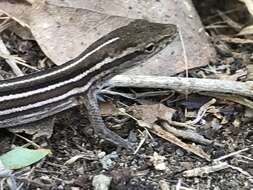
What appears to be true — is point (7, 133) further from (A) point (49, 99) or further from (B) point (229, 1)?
(B) point (229, 1)

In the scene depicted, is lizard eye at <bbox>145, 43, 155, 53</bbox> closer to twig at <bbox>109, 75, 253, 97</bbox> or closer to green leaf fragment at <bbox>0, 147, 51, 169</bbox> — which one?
twig at <bbox>109, 75, 253, 97</bbox>

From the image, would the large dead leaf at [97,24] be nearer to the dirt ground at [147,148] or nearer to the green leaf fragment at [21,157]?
the dirt ground at [147,148]

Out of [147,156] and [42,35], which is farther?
[42,35]

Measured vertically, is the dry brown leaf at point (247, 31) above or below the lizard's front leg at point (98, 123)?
above

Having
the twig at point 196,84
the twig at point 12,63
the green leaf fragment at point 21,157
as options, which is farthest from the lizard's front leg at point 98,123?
the twig at point 12,63

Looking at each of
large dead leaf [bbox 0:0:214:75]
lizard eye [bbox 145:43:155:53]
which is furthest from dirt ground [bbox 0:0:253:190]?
lizard eye [bbox 145:43:155:53]

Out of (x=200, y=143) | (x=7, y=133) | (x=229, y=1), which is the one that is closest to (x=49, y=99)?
(x=7, y=133)
